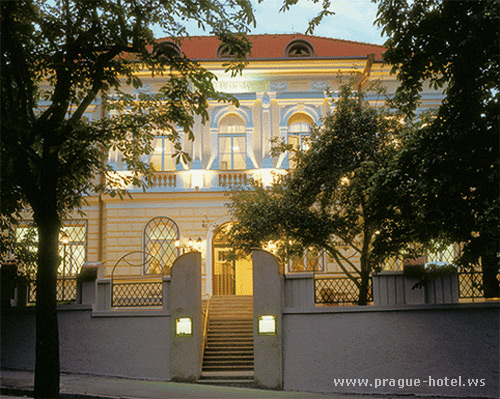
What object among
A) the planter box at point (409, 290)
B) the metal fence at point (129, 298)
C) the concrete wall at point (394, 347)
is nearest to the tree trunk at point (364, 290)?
the planter box at point (409, 290)

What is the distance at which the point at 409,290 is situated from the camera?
49.1 ft

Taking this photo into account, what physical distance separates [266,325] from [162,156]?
12.5m

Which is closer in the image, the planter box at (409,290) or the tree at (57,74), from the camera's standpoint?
the tree at (57,74)

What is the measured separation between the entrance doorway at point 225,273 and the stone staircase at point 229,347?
170 inches

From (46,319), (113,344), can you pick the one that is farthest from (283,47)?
(46,319)

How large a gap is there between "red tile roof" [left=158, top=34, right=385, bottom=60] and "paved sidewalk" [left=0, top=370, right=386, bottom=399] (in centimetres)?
1713

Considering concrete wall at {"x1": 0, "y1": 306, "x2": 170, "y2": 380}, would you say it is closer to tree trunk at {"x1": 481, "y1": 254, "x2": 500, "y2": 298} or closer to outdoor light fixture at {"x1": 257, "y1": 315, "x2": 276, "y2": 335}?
outdoor light fixture at {"x1": 257, "y1": 315, "x2": 276, "y2": 335}

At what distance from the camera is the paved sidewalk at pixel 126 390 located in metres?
12.8

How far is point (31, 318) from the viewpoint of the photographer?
16828 millimetres

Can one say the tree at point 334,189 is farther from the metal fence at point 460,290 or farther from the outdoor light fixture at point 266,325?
the outdoor light fixture at point 266,325

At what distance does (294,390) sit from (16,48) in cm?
1004

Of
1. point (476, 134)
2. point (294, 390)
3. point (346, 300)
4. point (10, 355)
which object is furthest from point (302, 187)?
point (10, 355)

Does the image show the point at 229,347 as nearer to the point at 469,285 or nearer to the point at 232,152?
the point at 469,285

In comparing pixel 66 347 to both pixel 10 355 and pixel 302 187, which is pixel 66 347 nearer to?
pixel 10 355
